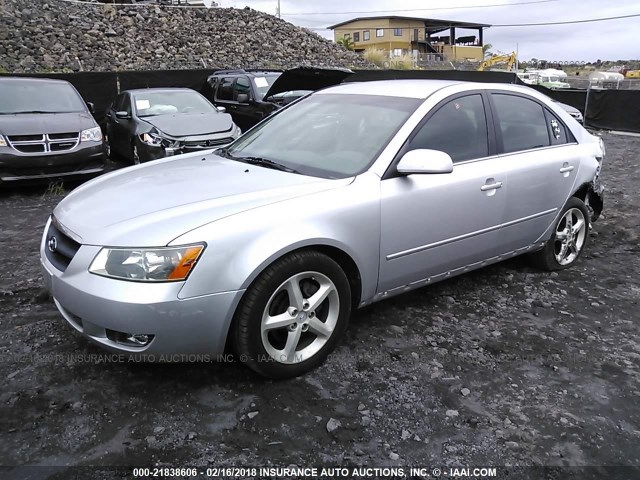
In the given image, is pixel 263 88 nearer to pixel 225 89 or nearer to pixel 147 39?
pixel 225 89

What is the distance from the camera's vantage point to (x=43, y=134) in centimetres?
737

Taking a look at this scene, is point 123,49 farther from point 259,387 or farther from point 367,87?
point 259,387

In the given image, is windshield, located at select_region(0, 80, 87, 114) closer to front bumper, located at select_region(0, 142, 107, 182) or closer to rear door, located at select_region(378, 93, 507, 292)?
front bumper, located at select_region(0, 142, 107, 182)

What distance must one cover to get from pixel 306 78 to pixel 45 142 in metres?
4.27

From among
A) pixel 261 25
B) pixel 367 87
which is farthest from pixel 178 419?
Answer: pixel 261 25

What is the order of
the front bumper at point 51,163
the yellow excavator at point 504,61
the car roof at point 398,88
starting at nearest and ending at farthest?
1. the car roof at point 398,88
2. the front bumper at point 51,163
3. the yellow excavator at point 504,61

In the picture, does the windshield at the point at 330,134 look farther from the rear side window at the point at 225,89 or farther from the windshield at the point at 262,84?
the rear side window at the point at 225,89

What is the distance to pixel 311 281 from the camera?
2.97 meters

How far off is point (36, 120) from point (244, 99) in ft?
13.5

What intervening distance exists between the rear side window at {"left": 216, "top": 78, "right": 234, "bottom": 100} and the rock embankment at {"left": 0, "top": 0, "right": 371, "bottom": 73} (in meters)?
11.9

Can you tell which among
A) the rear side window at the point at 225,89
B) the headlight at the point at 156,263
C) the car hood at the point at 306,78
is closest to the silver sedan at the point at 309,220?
the headlight at the point at 156,263

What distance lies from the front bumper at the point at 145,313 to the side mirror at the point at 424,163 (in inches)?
50.8

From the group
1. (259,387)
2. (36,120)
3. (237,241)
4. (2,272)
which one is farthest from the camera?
(36,120)

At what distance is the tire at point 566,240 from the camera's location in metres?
4.59
